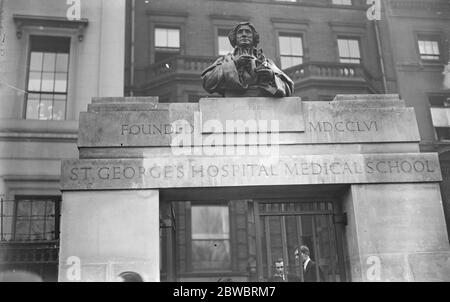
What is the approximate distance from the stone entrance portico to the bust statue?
0.29 metres

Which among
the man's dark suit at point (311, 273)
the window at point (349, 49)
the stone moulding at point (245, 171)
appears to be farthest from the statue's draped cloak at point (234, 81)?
the window at point (349, 49)

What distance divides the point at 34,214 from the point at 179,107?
10702mm

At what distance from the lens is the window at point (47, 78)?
1917 cm

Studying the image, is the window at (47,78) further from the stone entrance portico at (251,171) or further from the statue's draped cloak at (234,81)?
the statue's draped cloak at (234,81)

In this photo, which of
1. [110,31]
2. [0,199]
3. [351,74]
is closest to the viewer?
[0,199]

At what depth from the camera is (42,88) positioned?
766 inches

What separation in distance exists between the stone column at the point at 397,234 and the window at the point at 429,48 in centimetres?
2155

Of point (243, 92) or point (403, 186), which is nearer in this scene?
point (403, 186)

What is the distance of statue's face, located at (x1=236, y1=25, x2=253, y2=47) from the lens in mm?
9062

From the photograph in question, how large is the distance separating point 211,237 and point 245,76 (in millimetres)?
17560

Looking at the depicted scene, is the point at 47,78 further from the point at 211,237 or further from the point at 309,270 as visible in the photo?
the point at 309,270
